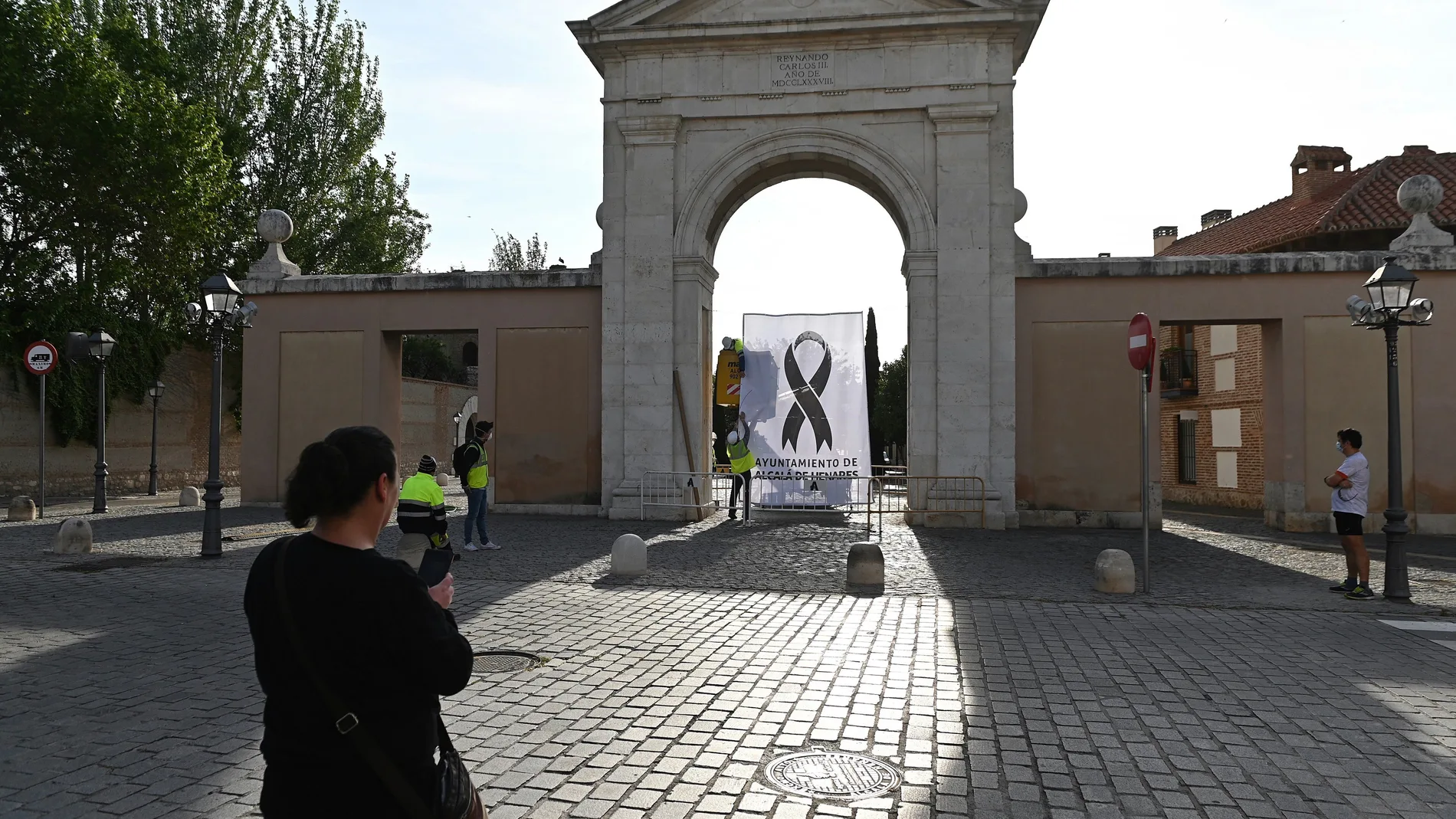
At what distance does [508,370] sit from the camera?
18.9 metres

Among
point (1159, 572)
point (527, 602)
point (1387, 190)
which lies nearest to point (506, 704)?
point (527, 602)

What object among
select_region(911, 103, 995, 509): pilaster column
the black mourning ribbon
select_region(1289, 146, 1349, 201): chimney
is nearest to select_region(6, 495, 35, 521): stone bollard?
the black mourning ribbon

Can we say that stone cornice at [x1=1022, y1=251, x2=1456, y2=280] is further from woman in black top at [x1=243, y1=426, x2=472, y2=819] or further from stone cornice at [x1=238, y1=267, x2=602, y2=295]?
woman in black top at [x1=243, y1=426, x2=472, y2=819]

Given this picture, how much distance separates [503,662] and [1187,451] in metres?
25.9

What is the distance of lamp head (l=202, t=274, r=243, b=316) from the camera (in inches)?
499

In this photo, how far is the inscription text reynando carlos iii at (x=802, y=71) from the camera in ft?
58.6

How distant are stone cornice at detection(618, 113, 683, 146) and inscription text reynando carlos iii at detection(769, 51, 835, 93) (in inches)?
76.4

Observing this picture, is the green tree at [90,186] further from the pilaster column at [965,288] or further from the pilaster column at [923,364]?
the pilaster column at [965,288]

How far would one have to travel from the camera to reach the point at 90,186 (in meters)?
21.9

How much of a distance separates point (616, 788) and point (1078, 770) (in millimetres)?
2126

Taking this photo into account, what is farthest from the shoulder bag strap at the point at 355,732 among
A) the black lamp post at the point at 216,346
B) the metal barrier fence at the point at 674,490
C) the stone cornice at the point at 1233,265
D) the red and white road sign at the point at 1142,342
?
the stone cornice at the point at 1233,265

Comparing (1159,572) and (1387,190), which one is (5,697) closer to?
(1159,572)

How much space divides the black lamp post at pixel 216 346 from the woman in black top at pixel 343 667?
35.4ft

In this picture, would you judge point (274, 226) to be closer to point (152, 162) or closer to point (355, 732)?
point (152, 162)
